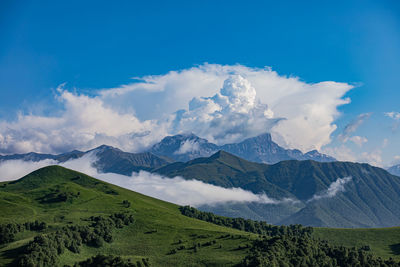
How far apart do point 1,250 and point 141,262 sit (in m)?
75.9

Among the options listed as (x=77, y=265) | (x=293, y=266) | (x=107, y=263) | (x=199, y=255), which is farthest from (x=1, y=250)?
(x=293, y=266)

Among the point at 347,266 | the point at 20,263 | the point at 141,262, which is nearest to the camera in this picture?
the point at 20,263

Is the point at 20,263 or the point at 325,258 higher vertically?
the point at 325,258

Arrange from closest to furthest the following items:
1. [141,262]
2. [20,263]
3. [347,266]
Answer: [20,263] → [141,262] → [347,266]

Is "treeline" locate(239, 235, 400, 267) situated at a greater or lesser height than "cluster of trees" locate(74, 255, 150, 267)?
greater

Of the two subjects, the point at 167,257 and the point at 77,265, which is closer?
the point at 77,265

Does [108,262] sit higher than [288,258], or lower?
lower

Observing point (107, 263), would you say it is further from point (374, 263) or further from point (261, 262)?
point (374, 263)

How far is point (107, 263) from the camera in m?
164

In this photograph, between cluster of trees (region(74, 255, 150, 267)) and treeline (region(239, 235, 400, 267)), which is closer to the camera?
cluster of trees (region(74, 255, 150, 267))

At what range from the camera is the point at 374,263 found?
199 meters

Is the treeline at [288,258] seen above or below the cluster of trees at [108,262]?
above

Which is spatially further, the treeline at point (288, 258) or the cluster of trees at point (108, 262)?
the treeline at point (288, 258)

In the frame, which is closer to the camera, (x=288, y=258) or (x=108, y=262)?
(x=108, y=262)
